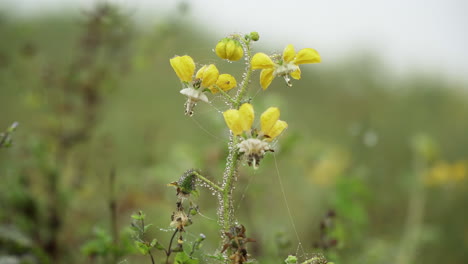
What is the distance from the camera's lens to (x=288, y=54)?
2.77 feet

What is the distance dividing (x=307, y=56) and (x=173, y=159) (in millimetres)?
1464

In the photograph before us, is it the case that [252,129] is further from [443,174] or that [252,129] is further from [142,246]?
[443,174]

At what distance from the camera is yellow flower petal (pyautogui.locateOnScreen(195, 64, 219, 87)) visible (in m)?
0.82

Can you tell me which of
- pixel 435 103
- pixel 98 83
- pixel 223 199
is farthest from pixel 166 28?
pixel 435 103

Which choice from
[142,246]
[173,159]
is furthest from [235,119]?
[173,159]

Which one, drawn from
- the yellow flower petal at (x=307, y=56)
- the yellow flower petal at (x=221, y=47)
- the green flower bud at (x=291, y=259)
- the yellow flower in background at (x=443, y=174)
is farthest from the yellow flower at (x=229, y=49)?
the yellow flower in background at (x=443, y=174)

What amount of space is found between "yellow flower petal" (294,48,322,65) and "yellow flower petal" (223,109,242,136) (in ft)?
0.60

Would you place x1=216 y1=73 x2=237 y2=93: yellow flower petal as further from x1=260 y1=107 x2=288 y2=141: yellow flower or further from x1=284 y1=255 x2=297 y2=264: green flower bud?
x1=284 y1=255 x2=297 y2=264: green flower bud

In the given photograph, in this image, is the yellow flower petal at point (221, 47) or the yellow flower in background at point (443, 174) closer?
the yellow flower petal at point (221, 47)

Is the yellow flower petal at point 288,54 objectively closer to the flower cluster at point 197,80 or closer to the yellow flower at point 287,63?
the yellow flower at point 287,63

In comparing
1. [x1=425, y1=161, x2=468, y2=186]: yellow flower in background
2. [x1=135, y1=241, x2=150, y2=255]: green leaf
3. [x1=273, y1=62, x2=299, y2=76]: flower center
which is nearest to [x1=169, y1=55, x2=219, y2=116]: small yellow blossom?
[x1=273, y1=62, x2=299, y2=76]: flower center

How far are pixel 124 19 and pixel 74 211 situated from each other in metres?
1.00

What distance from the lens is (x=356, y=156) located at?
7.77 ft

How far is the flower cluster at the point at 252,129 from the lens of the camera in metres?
0.76
